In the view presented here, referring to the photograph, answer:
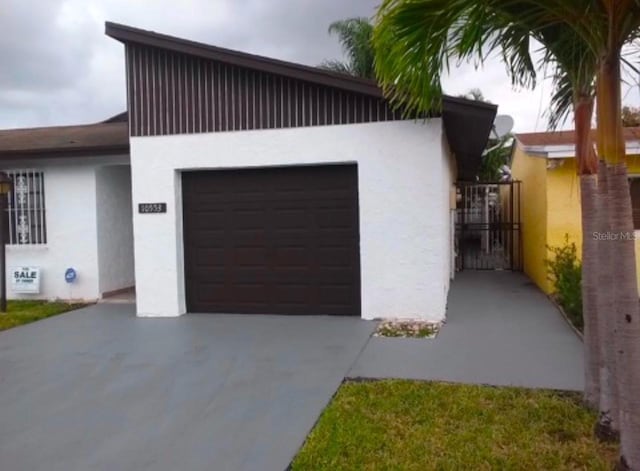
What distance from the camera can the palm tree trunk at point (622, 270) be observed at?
10.4 feet

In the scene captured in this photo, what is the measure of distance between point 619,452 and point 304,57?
1873 centimetres

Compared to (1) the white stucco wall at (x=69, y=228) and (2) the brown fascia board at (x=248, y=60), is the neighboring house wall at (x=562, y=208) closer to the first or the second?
(2) the brown fascia board at (x=248, y=60)

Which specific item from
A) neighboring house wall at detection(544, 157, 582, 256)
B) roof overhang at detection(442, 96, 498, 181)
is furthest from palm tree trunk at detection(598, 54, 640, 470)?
neighboring house wall at detection(544, 157, 582, 256)

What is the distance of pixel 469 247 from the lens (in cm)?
1716

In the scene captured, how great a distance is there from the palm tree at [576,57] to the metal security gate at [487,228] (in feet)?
34.7

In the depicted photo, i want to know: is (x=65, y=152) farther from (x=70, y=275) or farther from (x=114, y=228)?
(x=70, y=275)

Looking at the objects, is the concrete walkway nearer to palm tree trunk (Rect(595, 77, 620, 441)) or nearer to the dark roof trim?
palm tree trunk (Rect(595, 77, 620, 441))

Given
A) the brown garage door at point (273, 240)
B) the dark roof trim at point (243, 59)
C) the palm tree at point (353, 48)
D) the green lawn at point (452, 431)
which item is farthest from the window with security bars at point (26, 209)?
the palm tree at point (353, 48)

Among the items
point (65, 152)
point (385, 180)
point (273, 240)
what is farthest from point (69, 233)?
point (385, 180)

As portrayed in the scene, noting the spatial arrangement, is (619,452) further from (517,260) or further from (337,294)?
(517,260)

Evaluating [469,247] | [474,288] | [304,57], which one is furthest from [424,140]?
[304,57]

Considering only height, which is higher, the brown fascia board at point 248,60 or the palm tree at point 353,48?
the palm tree at point 353,48

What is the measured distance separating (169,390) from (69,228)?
638cm

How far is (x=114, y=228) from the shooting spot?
35.2 ft
